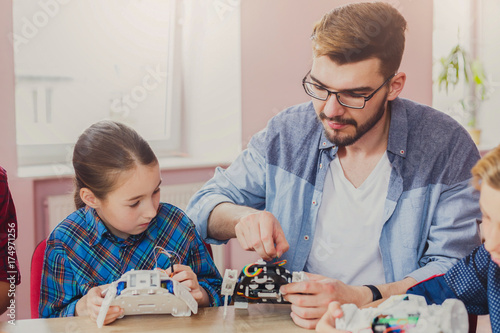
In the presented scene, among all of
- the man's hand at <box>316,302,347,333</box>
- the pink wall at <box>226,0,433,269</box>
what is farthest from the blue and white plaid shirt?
the pink wall at <box>226,0,433,269</box>

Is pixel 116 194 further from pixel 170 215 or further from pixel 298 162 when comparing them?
pixel 298 162

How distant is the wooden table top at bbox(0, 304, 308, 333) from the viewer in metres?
1.24

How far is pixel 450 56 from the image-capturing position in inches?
175

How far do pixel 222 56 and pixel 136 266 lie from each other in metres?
2.11

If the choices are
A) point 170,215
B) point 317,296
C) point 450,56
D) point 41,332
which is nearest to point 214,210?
point 170,215

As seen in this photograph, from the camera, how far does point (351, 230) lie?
5.70ft

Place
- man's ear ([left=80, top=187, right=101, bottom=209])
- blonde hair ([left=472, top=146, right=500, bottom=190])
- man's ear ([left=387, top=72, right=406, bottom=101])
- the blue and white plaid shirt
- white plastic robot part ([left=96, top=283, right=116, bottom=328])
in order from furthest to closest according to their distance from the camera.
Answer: man's ear ([left=387, top=72, right=406, bottom=101]), man's ear ([left=80, top=187, right=101, bottom=209]), the blue and white plaid shirt, white plastic robot part ([left=96, top=283, right=116, bottom=328]), blonde hair ([left=472, top=146, right=500, bottom=190])

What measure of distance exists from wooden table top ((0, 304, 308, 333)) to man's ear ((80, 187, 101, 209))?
37 cm

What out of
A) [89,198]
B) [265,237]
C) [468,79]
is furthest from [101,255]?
[468,79]

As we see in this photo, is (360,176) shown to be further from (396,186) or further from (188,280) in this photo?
(188,280)

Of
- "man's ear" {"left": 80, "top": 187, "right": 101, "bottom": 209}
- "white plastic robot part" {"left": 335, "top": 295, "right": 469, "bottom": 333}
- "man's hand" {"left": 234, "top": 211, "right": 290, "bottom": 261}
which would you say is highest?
"man's ear" {"left": 80, "top": 187, "right": 101, "bottom": 209}

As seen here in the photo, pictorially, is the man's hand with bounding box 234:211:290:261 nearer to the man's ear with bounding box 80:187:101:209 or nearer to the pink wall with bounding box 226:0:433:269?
the man's ear with bounding box 80:187:101:209

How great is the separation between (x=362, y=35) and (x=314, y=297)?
2.58 feet

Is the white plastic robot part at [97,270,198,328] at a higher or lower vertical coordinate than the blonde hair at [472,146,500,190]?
lower
